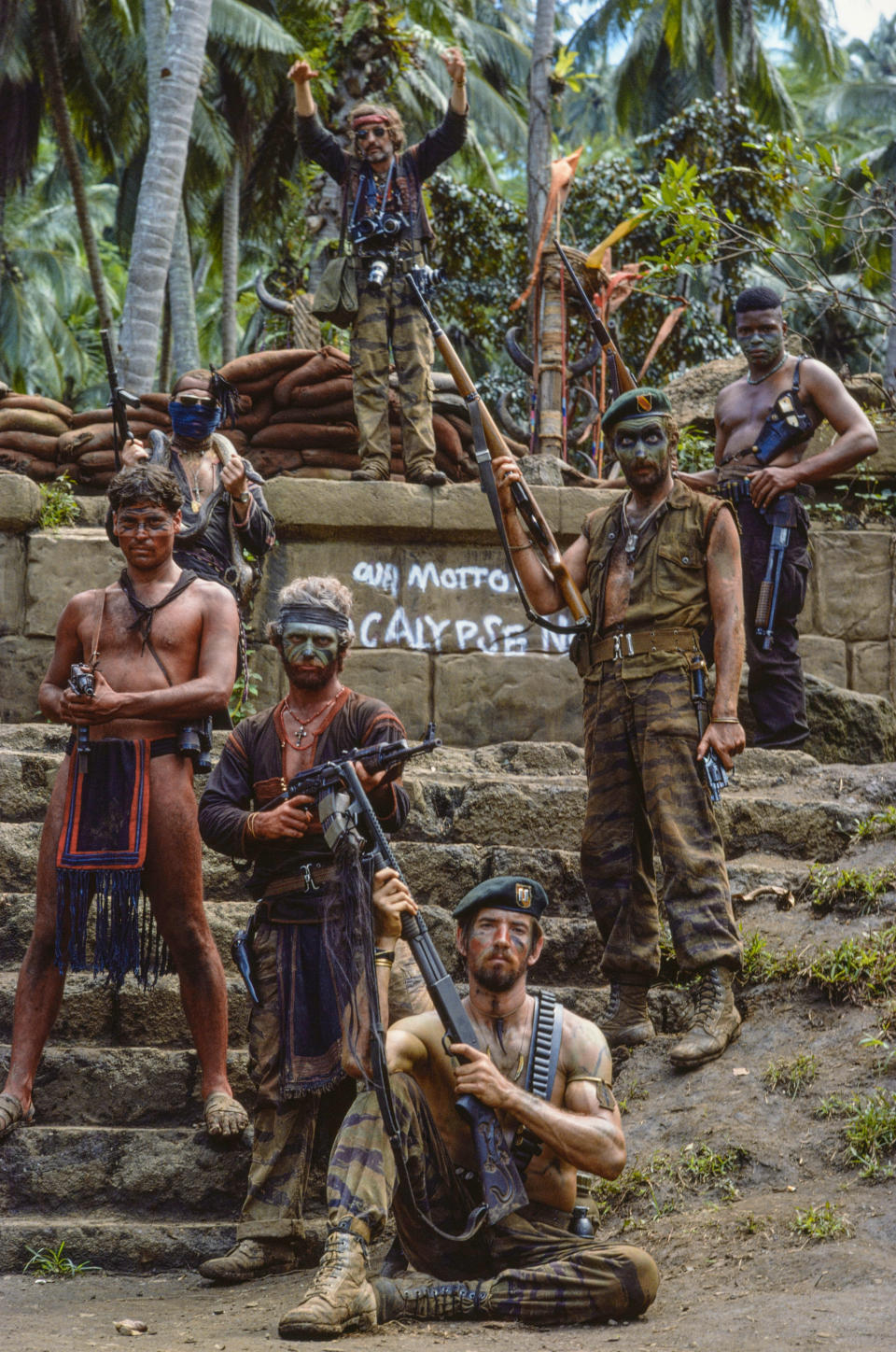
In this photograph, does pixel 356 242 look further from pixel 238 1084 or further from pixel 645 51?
pixel 645 51

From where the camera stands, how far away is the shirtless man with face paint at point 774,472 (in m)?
6.07

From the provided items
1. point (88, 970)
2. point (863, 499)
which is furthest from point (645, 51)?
point (88, 970)

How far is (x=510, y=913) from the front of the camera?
3.81 meters

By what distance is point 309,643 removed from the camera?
4.29m

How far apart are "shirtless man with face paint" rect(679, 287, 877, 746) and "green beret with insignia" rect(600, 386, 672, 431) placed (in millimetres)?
1235

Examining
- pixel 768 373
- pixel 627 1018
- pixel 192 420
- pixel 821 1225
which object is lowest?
pixel 821 1225

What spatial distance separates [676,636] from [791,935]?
1164 millimetres

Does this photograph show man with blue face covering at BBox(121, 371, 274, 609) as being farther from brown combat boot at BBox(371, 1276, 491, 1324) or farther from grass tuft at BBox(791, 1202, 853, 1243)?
grass tuft at BBox(791, 1202, 853, 1243)

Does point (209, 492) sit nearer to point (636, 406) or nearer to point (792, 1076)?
point (636, 406)

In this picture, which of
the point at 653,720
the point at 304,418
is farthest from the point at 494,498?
the point at 304,418

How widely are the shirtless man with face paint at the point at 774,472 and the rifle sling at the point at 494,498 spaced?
133 centimetres

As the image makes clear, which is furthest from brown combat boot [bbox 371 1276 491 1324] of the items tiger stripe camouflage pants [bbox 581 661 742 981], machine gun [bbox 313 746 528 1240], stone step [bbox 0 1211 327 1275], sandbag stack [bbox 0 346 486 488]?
sandbag stack [bbox 0 346 486 488]

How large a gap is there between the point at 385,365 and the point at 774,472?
239 centimetres

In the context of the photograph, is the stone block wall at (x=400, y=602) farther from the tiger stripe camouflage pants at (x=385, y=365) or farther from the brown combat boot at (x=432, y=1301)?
the brown combat boot at (x=432, y=1301)
